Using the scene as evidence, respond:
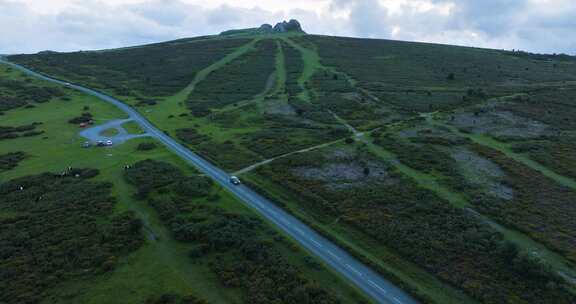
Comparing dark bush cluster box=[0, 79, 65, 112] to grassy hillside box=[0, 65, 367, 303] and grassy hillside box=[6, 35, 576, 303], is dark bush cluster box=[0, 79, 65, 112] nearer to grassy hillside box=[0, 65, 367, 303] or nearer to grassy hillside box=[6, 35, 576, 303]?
grassy hillside box=[6, 35, 576, 303]

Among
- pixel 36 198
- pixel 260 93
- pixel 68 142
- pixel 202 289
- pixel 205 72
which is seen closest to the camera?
pixel 202 289

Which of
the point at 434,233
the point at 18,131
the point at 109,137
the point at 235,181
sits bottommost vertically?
the point at 434,233

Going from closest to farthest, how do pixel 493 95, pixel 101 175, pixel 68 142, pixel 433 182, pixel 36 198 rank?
pixel 36 198 < pixel 433 182 < pixel 101 175 < pixel 68 142 < pixel 493 95

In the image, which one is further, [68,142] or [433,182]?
[68,142]

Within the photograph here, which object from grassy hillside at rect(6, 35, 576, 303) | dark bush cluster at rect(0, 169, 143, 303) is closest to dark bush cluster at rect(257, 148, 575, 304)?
grassy hillside at rect(6, 35, 576, 303)

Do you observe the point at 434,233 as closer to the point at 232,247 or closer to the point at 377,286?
the point at 377,286

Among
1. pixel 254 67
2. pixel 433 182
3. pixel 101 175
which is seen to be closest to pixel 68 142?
pixel 101 175

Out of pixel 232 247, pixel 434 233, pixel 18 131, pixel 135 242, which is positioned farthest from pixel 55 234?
pixel 18 131

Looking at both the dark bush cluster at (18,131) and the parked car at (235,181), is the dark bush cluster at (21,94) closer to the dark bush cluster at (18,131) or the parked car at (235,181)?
the dark bush cluster at (18,131)

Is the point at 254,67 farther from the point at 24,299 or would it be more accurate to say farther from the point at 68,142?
the point at 24,299
